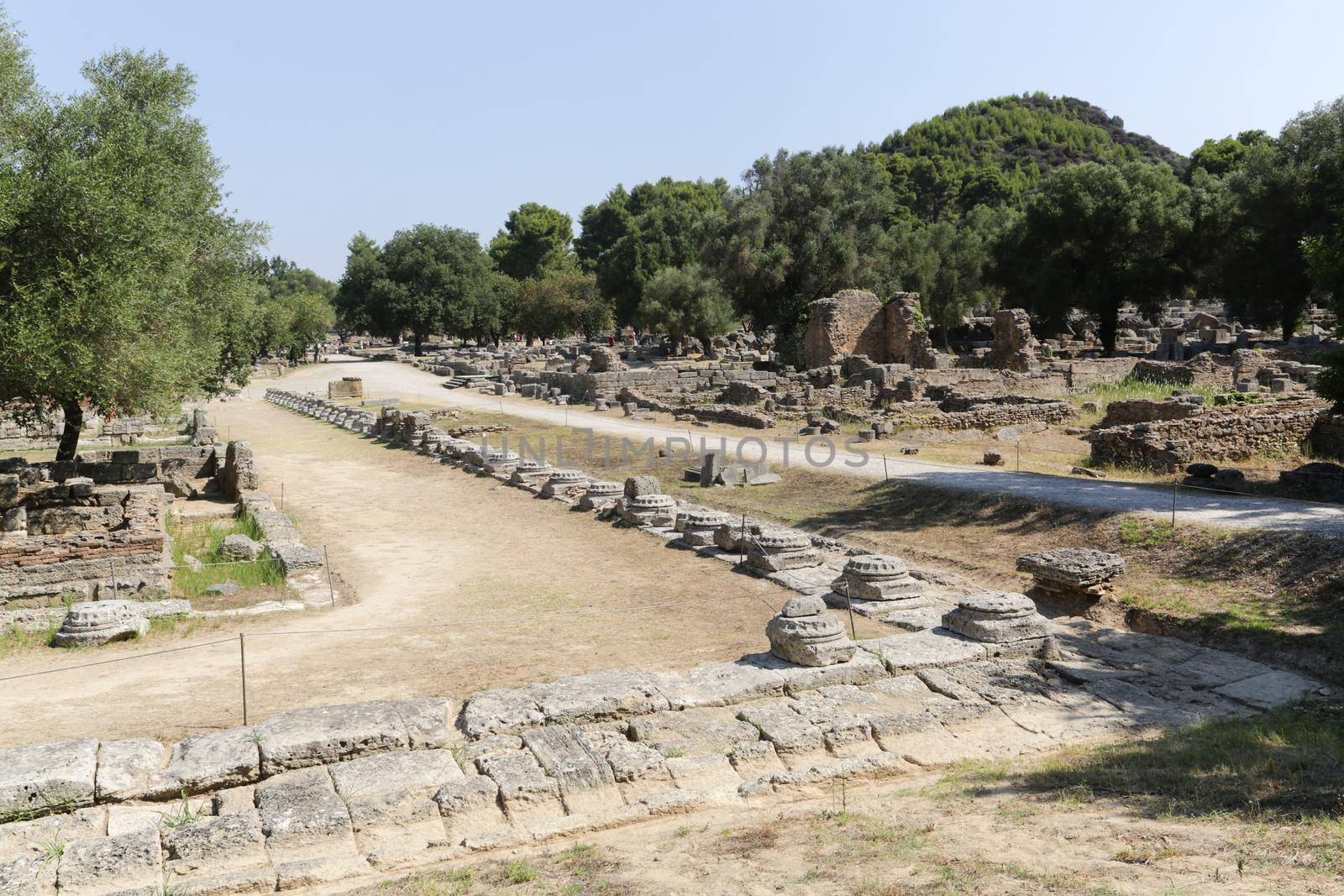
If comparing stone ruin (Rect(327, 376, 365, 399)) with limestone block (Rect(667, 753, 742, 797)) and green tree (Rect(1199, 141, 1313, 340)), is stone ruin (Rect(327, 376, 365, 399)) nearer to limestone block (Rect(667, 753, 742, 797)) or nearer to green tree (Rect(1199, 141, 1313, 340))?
green tree (Rect(1199, 141, 1313, 340))

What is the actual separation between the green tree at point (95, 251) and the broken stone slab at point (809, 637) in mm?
12119

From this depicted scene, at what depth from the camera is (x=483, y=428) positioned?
99.6 ft

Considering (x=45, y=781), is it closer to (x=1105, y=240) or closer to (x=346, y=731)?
(x=346, y=731)

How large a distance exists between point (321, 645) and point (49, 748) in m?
3.62

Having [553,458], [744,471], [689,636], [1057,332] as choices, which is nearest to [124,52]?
[553,458]

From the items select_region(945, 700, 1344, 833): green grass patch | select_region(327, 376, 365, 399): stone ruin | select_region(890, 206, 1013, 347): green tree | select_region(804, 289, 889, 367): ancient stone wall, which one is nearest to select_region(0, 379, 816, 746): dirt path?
select_region(945, 700, 1344, 833): green grass patch

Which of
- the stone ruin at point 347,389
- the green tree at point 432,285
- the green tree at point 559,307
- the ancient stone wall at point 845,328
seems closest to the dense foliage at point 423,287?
the green tree at point 432,285

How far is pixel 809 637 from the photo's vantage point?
27.3 ft

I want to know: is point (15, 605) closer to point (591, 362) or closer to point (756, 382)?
point (756, 382)

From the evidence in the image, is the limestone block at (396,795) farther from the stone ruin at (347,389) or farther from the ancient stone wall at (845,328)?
the stone ruin at (347,389)

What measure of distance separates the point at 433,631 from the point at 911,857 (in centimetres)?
654

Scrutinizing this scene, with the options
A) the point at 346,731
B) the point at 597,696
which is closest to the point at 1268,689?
the point at 597,696

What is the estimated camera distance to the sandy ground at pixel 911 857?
490 centimetres

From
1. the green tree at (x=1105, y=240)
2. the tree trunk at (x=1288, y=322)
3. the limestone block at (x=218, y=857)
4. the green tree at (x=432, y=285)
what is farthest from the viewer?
the green tree at (x=432, y=285)
